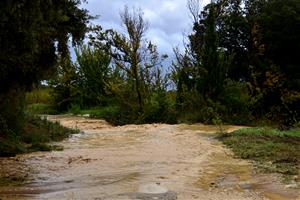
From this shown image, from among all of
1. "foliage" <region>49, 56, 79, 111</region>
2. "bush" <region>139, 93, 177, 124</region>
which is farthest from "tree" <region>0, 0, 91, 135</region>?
"foliage" <region>49, 56, 79, 111</region>

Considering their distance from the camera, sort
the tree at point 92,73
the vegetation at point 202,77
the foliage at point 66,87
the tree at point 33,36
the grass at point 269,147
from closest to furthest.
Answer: the tree at point 33,36, the grass at point 269,147, the vegetation at point 202,77, the tree at point 92,73, the foliage at point 66,87

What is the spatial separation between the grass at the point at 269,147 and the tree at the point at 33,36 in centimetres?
522

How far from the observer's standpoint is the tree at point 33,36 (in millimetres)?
8555

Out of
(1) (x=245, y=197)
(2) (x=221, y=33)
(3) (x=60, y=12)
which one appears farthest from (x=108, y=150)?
(2) (x=221, y=33)

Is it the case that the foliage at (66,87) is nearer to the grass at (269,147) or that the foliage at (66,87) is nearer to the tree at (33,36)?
the grass at (269,147)

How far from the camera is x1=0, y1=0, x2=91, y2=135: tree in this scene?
337 inches

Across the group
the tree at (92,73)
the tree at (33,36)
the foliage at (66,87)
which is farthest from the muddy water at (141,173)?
the foliage at (66,87)

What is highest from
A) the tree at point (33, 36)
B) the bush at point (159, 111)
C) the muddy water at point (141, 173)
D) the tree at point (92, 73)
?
the tree at point (92, 73)

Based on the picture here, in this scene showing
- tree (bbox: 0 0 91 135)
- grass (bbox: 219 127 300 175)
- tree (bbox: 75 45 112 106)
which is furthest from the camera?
tree (bbox: 75 45 112 106)

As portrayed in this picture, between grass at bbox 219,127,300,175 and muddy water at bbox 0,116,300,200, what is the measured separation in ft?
1.44

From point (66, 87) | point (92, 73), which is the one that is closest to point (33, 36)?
point (92, 73)

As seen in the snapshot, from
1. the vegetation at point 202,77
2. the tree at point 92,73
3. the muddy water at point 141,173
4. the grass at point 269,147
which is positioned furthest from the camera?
the tree at point 92,73

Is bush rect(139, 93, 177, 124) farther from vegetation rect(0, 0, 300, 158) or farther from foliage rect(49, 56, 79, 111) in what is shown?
foliage rect(49, 56, 79, 111)

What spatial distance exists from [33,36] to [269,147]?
7801mm
